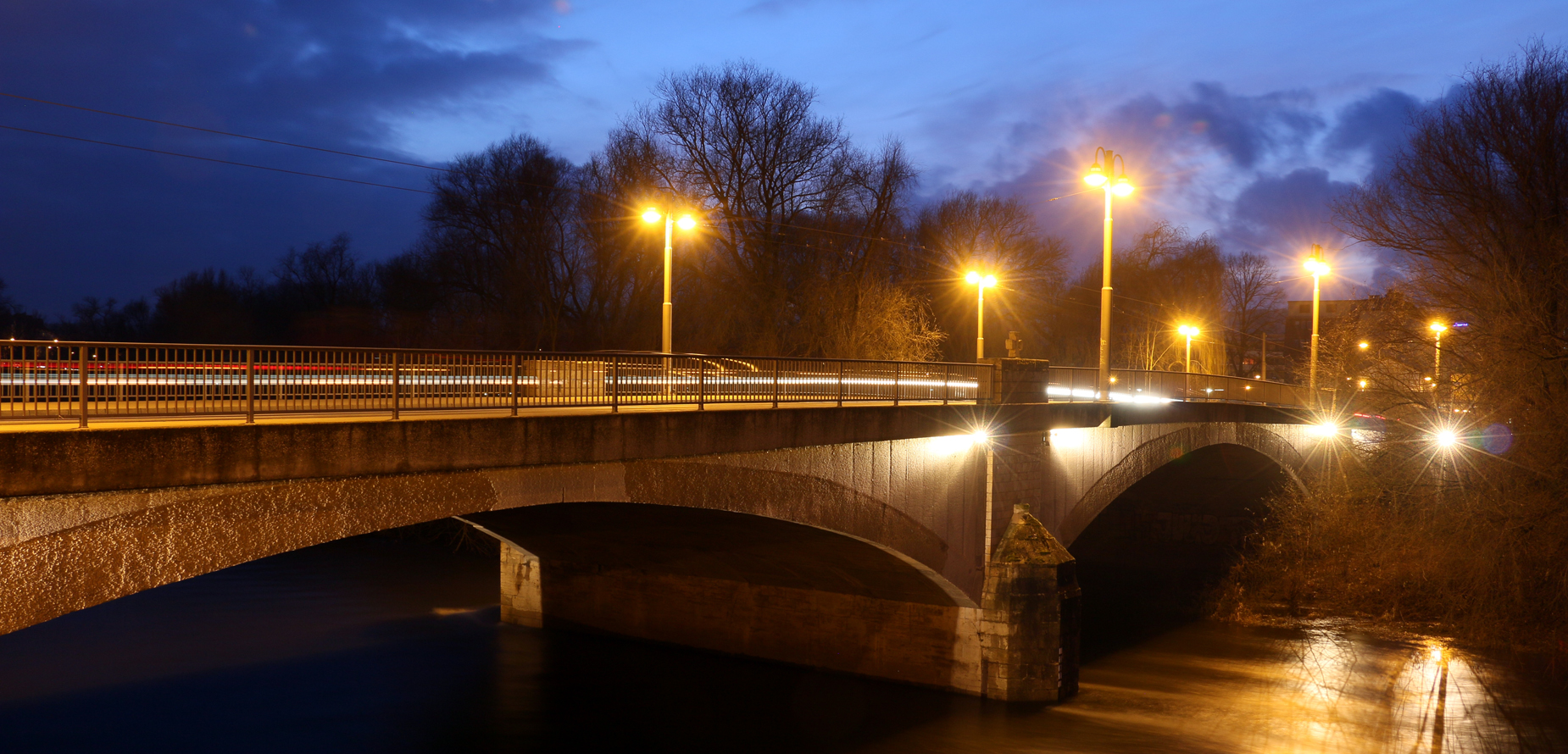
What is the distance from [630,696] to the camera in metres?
19.6

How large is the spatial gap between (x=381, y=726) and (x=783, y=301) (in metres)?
23.6

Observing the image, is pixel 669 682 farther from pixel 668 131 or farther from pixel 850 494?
pixel 668 131

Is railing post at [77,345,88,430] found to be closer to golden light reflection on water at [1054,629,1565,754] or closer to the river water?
the river water

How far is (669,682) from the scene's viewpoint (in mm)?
20297

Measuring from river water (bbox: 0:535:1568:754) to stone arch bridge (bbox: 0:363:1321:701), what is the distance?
975 mm

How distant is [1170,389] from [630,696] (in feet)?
56.0

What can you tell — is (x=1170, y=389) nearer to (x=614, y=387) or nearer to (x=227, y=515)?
(x=614, y=387)

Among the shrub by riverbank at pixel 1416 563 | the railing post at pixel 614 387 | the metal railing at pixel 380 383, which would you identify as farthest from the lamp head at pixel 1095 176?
the railing post at pixel 614 387

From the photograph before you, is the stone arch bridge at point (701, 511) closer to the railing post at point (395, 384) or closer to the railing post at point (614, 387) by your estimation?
the railing post at point (614, 387)

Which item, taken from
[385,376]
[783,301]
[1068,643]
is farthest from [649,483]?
[783,301]

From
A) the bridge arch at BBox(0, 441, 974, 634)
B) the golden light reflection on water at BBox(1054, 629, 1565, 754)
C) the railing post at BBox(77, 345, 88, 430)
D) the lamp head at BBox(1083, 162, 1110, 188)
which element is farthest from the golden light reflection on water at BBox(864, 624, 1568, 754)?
the railing post at BBox(77, 345, 88, 430)

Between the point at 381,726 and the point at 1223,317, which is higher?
the point at 1223,317

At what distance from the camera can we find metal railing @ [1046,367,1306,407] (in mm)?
25688

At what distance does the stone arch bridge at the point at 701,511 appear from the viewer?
25.2 feet
